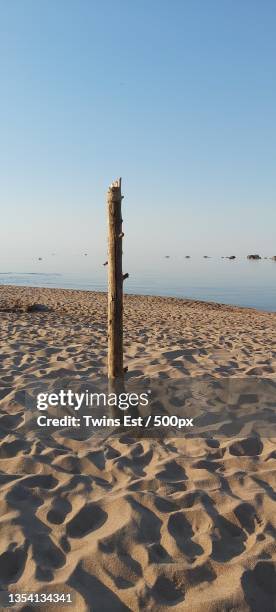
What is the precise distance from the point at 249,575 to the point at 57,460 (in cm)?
248

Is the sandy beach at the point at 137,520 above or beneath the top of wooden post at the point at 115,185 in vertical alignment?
beneath

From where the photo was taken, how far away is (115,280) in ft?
20.1

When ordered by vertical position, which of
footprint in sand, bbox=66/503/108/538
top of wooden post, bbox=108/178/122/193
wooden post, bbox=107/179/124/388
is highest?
top of wooden post, bbox=108/178/122/193

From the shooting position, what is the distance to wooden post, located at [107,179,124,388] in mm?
5863

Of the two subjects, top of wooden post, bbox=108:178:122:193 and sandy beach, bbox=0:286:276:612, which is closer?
sandy beach, bbox=0:286:276:612

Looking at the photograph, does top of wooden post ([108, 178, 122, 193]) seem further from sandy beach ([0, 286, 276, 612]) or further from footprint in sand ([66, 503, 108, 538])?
footprint in sand ([66, 503, 108, 538])

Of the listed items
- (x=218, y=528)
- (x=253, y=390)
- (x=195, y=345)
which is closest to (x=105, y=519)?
(x=218, y=528)

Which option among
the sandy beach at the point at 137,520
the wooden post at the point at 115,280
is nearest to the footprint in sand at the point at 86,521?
the sandy beach at the point at 137,520

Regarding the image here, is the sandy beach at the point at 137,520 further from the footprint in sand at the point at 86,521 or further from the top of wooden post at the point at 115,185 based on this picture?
the top of wooden post at the point at 115,185

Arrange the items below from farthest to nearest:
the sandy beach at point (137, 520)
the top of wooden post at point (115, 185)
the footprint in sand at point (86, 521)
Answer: the top of wooden post at point (115, 185), the footprint in sand at point (86, 521), the sandy beach at point (137, 520)

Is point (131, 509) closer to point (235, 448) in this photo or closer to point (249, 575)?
point (249, 575)

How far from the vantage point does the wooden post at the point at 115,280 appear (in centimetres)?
586

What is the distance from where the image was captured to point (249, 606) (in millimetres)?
3072

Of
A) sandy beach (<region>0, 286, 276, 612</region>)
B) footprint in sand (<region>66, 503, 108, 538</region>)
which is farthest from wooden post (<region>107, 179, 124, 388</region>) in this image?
footprint in sand (<region>66, 503, 108, 538</region>)
